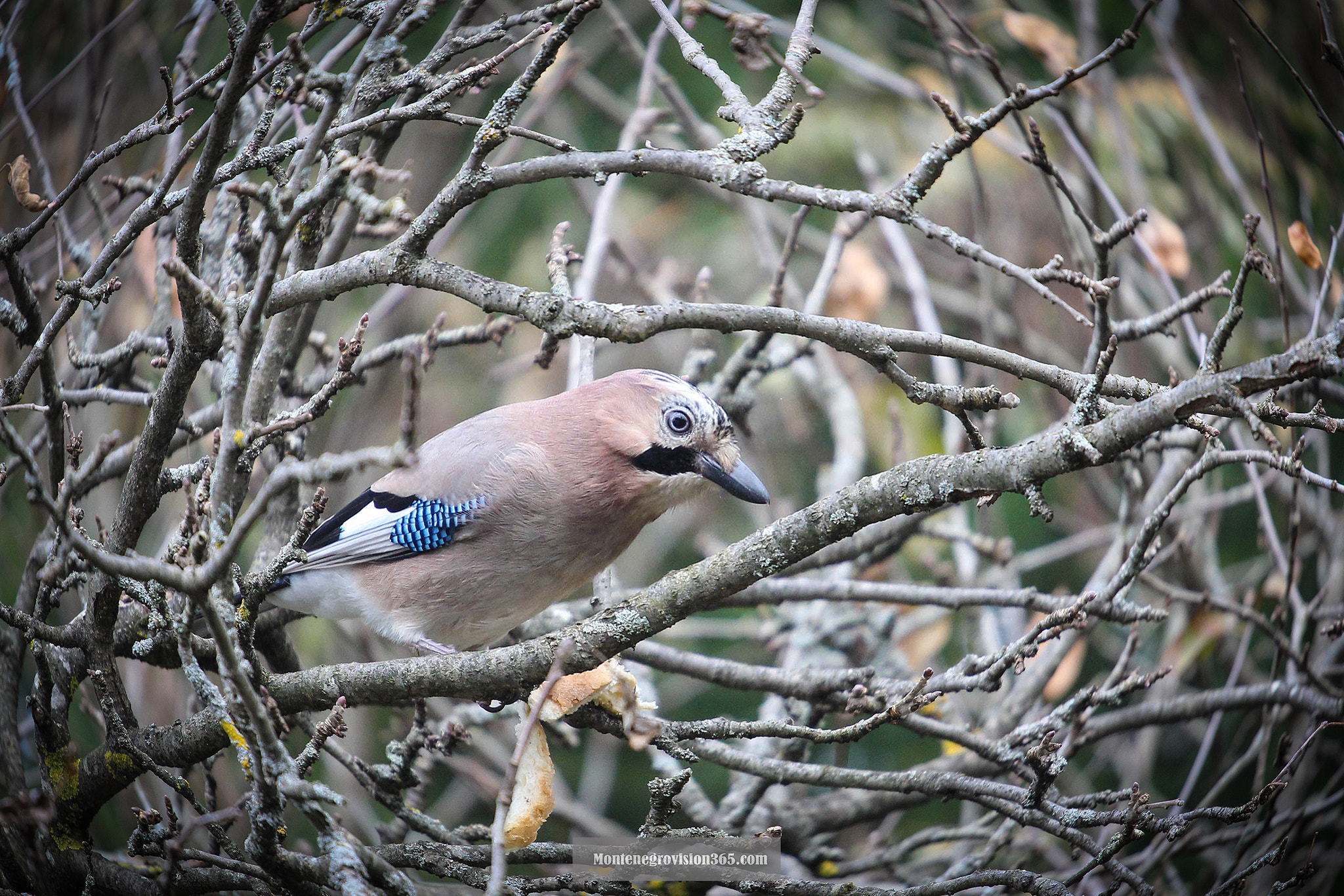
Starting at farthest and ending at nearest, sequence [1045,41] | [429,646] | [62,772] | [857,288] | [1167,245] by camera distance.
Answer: [857,288] → [1167,245] → [1045,41] → [429,646] → [62,772]

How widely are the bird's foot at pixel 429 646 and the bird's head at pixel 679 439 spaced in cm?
89

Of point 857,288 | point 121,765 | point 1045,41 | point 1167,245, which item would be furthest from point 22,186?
point 1167,245

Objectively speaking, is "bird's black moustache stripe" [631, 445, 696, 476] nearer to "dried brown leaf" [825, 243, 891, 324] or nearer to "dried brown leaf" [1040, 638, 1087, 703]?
"dried brown leaf" [825, 243, 891, 324]

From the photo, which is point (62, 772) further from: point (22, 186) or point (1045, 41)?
point (1045, 41)

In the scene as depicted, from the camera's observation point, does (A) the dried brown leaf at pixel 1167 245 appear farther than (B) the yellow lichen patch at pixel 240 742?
Yes

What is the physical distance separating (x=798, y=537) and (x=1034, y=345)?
3.20m

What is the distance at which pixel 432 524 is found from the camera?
324 cm

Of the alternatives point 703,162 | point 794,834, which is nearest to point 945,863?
point 794,834

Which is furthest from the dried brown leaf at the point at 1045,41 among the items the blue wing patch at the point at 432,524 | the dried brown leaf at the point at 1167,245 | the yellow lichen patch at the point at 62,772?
the yellow lichen patch at the point at 62,772

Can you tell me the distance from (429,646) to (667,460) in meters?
1.02

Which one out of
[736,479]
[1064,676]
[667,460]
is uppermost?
[667,460]

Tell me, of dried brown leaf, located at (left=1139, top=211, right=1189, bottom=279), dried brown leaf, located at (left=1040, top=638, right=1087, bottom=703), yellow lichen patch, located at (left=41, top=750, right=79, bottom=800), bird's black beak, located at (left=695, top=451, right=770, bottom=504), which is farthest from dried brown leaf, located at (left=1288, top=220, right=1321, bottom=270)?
yellow lichen patch, located at (left=41, top=750, right=79, bottom=800)

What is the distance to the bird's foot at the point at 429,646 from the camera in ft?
10.5

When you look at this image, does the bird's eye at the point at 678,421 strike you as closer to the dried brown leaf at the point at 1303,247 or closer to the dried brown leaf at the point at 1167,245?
the dried brown leaf at the point at 1303,247
